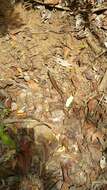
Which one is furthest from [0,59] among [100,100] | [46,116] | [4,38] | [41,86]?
[100,100]

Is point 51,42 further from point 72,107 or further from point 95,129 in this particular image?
point 95,129

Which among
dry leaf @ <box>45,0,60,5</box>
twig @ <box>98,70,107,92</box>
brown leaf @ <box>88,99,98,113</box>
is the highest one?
dry leaf @ <box>45,0,60,5</box>

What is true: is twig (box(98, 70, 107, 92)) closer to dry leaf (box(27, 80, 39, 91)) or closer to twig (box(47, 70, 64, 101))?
twig (box(47, 70, 64, 101))

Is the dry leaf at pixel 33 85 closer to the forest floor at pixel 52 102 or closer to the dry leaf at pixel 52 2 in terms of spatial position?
the forest floor at pixel 52 102

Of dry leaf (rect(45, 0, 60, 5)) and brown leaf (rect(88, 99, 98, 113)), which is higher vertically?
dry leaf (rect(45, 0, 60, 5))

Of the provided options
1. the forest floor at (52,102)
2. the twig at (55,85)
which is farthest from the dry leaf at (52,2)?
the twig at (55,85)

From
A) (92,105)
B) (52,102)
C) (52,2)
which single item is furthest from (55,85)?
(52,2)

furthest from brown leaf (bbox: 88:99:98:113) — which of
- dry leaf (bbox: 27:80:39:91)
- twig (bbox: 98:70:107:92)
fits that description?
dry leaf (bbox: 27:80:39:91)

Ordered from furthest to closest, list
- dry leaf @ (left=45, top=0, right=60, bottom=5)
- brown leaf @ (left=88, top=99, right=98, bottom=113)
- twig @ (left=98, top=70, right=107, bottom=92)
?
dry leaf @ (left=45, top=0, right=60, bottom=5), twig @ (left=98, top=70, right=107, bottom=92), brown leaf @ (left=88, top=99, right=98, bottom=113)

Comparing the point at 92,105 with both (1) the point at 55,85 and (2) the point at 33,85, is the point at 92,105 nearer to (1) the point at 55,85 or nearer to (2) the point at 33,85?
(1) the point at 55,85
